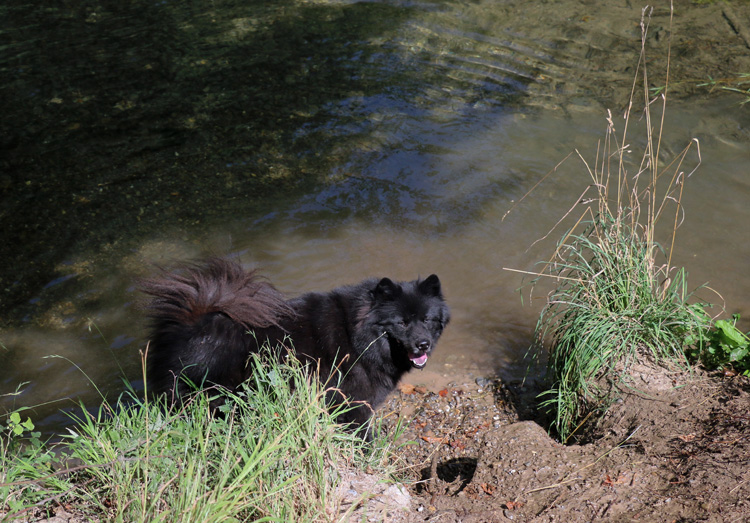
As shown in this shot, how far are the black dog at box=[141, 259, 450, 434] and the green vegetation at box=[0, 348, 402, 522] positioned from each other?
759 mm

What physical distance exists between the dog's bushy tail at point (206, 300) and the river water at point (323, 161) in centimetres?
128

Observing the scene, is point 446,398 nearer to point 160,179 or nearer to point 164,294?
point 164,294

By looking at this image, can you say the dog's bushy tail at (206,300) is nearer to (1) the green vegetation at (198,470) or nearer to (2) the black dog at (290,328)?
(2) the black dog at (290,328)

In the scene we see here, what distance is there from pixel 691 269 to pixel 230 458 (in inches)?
184

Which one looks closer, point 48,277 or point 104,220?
point 48,277

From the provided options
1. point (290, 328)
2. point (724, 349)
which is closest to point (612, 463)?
point (724, 349)

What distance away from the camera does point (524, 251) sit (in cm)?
589

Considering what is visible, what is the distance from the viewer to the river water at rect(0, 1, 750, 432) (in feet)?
17.4

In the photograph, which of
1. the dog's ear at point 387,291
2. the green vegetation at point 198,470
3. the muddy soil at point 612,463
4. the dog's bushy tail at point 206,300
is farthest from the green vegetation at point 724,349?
the dog's bushy tail at point 206,300

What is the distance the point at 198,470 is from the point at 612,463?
2.13 m

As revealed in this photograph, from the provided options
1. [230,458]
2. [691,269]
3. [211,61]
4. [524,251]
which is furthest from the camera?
[211,61]

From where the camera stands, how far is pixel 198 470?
2197mm

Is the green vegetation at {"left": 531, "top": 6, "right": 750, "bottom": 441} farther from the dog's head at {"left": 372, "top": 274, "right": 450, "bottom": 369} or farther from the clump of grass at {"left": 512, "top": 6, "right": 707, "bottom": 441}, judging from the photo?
the dog's head at {"left": 372, "top": 274, "right": 450, "bottom": 369}

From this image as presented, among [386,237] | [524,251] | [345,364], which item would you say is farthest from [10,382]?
[524,251]
